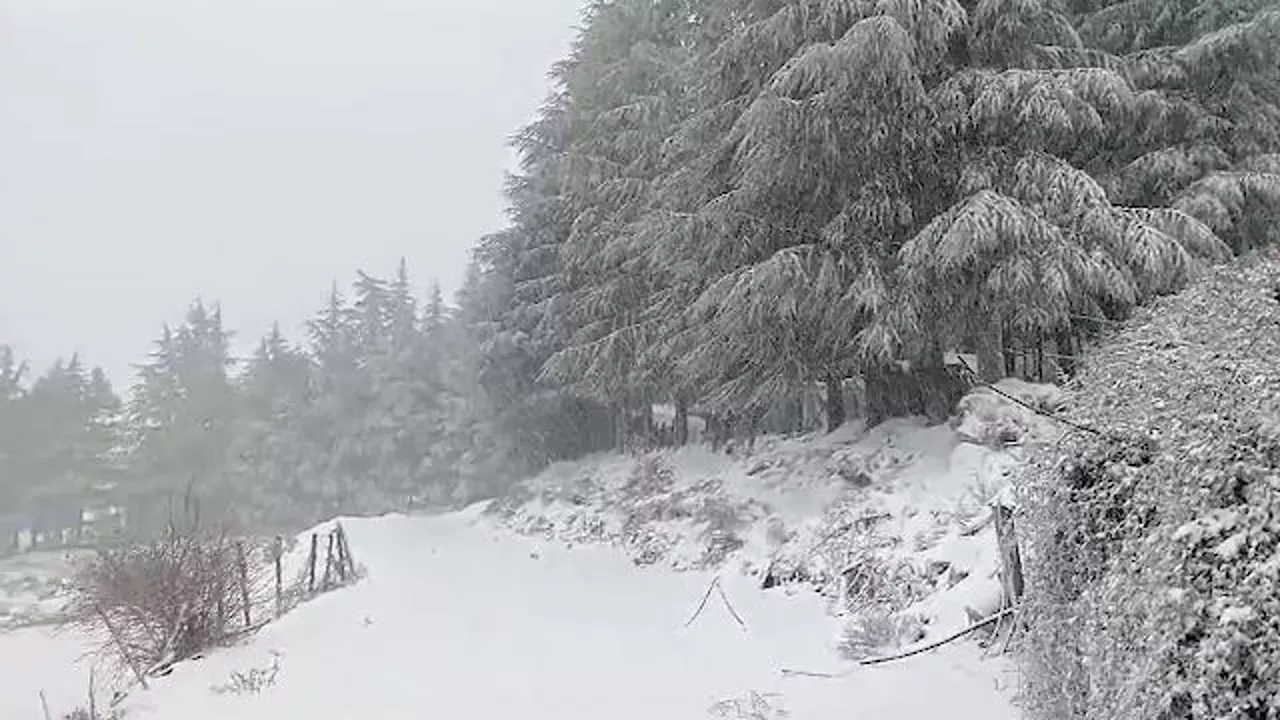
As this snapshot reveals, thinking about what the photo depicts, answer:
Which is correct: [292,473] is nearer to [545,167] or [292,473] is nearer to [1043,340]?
[545,167]

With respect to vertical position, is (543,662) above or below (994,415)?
below

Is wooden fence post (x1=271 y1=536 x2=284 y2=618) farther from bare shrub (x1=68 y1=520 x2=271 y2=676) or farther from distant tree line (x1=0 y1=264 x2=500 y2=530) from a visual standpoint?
distant tree line (x1=0 y1=264 x2=500 y2=530)

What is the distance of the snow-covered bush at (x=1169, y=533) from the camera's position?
8.57 ft

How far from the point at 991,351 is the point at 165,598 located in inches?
361

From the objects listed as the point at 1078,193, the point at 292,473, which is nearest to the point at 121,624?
the point at 1078,193

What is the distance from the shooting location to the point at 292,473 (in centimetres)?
3978

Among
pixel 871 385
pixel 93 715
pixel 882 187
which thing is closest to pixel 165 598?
pixel 93 715

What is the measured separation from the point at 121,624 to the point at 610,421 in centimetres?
1704

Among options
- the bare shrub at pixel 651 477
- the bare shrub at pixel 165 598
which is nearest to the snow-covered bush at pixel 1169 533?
the bare shrub at pixel 165 598

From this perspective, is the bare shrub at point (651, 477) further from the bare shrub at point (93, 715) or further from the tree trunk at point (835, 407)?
the bare shrub at point (93, 715)

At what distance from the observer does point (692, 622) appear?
9414mm

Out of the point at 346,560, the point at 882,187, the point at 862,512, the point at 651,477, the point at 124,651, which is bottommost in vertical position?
the point at 124,651

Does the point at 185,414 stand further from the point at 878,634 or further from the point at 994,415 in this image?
the point at 878,634

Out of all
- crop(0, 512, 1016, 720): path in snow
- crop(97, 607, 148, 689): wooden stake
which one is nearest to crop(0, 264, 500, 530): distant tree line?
crop(0, 512, 1016, 720): path in snow
